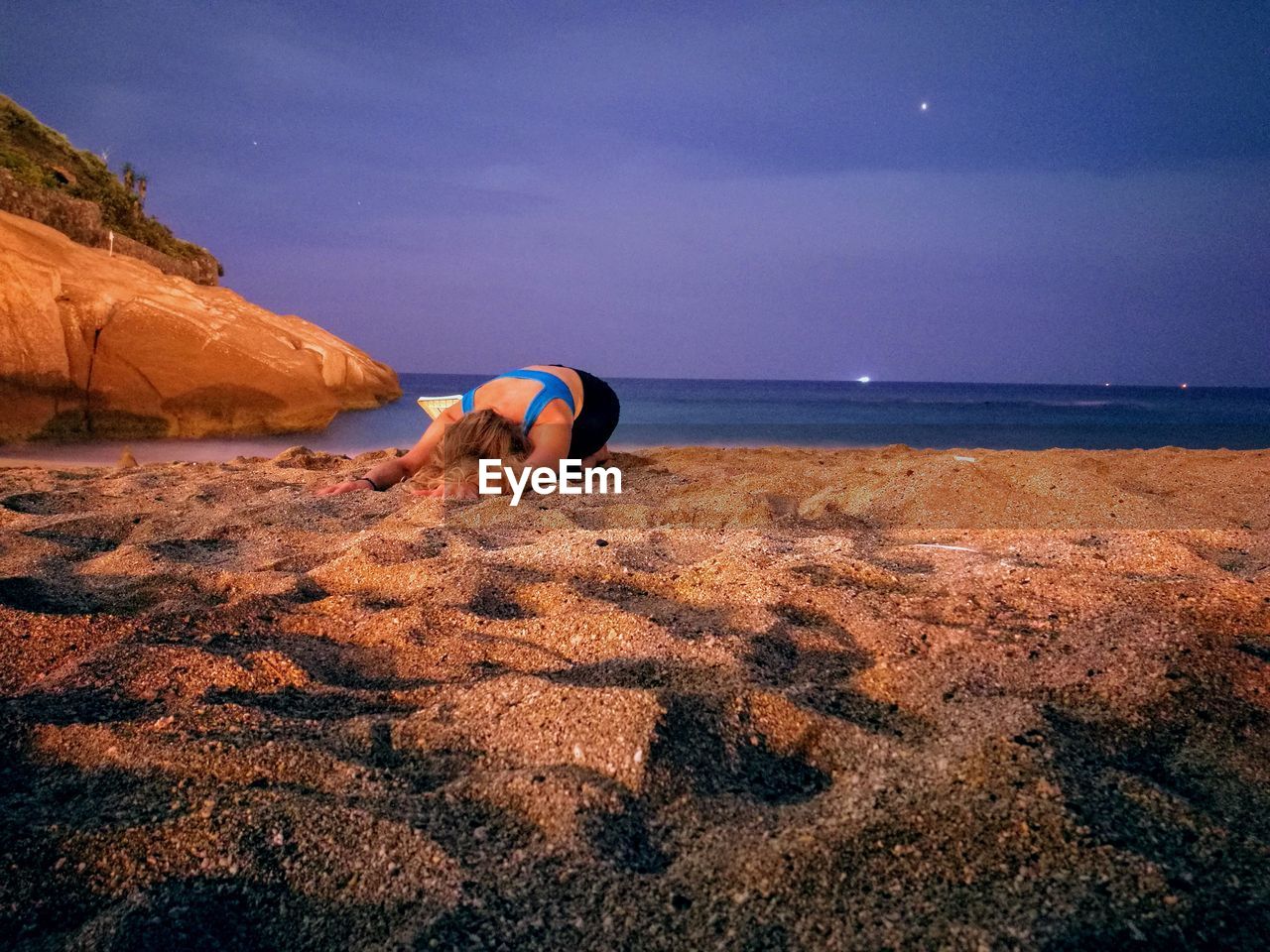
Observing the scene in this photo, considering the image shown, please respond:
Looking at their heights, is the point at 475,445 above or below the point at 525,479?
above

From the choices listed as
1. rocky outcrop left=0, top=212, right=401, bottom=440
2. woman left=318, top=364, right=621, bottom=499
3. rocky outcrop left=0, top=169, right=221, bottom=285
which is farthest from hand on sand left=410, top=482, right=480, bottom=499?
rocky outcrop left=0, top=169, right=221, bottom=285

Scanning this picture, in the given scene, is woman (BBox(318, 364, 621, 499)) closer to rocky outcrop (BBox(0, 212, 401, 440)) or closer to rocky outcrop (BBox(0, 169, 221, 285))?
rocky outcrop (BBox(0, 212, 401, 440))

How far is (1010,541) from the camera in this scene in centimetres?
276

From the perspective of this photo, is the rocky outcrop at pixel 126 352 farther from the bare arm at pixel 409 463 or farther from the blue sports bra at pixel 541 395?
the blue sports bra at pixel 541 395

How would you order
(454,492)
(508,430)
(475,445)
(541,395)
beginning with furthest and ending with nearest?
1. (541,395)
2. (508,430)
3. (475,445)
4. (454,492)

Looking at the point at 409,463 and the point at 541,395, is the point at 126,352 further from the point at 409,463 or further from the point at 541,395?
the point at 541,395

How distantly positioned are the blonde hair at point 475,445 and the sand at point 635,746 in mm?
1574

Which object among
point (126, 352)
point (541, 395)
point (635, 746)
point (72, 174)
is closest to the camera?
point (635, 746)

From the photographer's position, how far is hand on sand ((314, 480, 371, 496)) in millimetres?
3930

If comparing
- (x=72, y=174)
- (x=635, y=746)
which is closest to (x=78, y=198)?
(x=72, y=174)

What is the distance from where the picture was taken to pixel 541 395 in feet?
15.0

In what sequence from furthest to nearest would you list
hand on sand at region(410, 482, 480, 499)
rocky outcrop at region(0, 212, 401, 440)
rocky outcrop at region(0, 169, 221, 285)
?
rocky outcrop at region(0, 169, 221, 285) < rocky outcrop at region(0, 212, 401, 440) < hand on sand at region(410, 482, 480, 499)

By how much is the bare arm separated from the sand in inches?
73.2

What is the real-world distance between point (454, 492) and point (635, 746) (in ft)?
9.55
